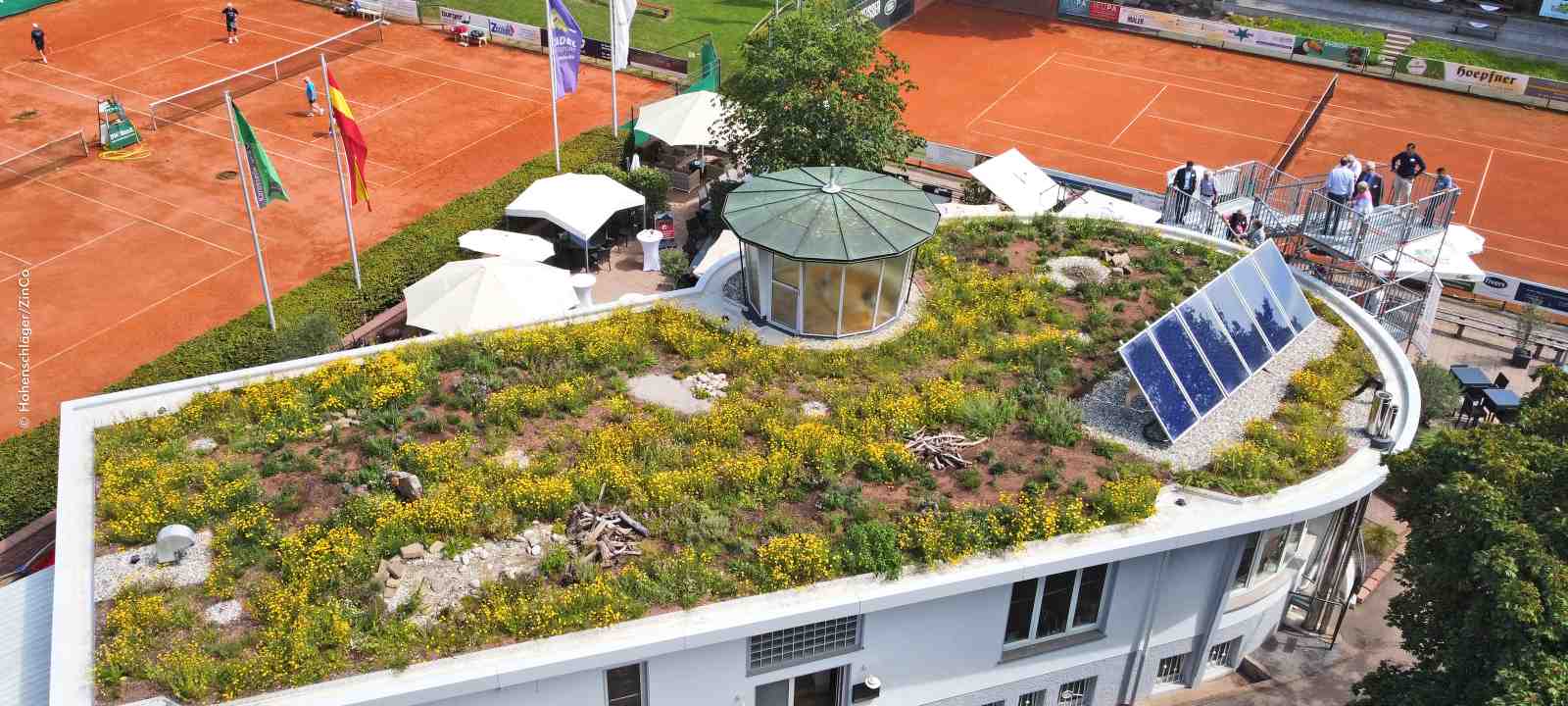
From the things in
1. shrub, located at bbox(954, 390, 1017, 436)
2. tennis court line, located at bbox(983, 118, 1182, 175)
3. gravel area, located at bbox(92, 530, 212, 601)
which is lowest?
tennis court line, located at bbox(983, 118, 1182, 175)

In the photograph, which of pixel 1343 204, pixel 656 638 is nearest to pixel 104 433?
pixel 656 638

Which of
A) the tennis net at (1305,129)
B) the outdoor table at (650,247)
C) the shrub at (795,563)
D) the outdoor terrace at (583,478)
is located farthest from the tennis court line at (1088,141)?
the shrub at (795,563)

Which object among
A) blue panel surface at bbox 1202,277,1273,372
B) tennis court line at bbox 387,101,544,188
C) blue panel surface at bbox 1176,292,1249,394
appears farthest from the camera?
tennis court line at bbox 387,101,544,188

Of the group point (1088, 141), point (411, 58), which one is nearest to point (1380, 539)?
point (1088, 141)

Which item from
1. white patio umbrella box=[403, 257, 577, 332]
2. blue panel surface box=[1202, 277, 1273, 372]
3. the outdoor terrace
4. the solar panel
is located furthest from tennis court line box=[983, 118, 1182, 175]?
blue panel surface box=[1202, 277, 1273, 372]

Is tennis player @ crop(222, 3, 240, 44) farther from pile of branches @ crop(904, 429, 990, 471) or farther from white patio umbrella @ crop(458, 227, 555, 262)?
pile of branches @ crop(904, 429, 990, 471)

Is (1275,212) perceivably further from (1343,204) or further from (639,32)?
(639,32)

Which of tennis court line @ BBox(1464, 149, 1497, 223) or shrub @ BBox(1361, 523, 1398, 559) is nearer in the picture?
shrub @ BBox(1361, 523, 1398, 559)
